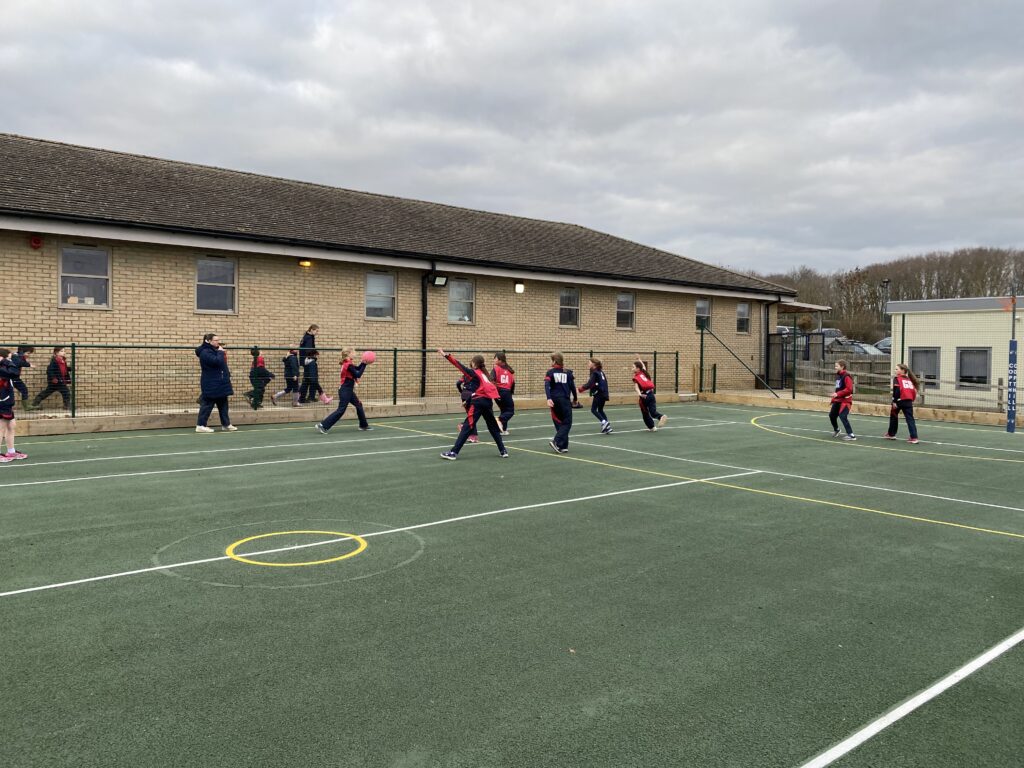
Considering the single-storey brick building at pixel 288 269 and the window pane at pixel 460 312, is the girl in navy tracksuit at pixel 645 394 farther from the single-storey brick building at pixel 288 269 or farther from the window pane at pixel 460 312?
the window pane at pixel 460 312

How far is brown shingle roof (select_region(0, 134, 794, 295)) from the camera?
17.7 metres

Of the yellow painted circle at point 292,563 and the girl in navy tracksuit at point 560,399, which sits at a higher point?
the girl in navy tracksuit at point 560,399

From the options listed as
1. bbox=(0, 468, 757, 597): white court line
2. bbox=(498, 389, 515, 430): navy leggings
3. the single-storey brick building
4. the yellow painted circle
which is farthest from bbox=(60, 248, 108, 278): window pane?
bbox=(0, 468, 757, 597): white court line

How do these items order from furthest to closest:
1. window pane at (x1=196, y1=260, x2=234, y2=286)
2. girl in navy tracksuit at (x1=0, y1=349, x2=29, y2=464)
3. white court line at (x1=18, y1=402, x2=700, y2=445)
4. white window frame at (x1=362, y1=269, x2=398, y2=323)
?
white window frame at (x1=362, y1=269, x2=398, y2=323) → window pane at (x1=196, y1=260, x2=234, y2=286) → white court line at (x1=18, y1=402, x2=700, y2=445) → girl in navy tracksuit at (x1=0, y1=349, x2=29, y2=464)

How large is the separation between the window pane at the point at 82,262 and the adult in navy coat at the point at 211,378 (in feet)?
14.9

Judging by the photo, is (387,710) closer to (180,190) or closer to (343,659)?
(343,659)

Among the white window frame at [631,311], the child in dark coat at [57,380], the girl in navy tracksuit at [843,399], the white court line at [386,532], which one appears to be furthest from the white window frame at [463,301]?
the white court line at [386,532]

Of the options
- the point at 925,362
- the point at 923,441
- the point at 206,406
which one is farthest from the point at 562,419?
the point at 925,362

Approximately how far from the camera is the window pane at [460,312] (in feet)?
77.4

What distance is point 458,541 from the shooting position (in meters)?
6.93

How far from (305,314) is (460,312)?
5.13 m

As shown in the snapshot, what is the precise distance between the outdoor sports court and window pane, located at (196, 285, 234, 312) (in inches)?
382

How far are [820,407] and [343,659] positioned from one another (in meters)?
21.5

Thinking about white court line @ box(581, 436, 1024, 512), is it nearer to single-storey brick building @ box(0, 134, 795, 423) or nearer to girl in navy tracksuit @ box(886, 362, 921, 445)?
girl in navy tracksuit @ box(886, 362, 921, 445)
